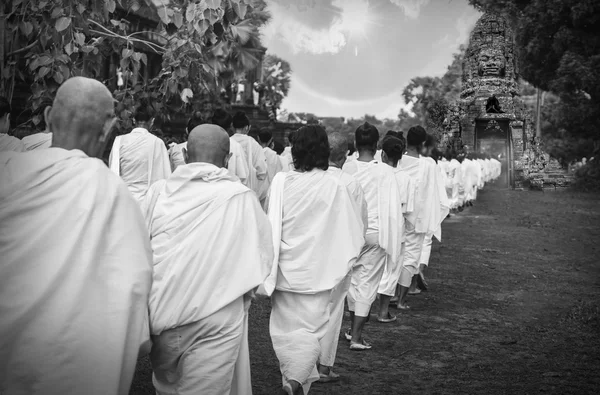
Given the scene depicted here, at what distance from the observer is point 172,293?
3.62 meters

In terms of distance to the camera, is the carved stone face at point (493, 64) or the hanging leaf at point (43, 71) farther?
the carved stone face at point (493, 64)

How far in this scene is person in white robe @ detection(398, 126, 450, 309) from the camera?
Result: 8.45 meters

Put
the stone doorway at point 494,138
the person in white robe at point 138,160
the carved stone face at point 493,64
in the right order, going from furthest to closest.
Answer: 1. the carved stone face at point 493,64
2. the stone doorway at point 494,138
3. the person in white robe at point 138,160

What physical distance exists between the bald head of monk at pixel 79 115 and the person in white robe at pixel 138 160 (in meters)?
5.00

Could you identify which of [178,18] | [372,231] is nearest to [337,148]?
[372,231]

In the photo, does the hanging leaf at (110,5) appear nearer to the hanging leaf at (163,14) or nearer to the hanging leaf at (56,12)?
the hanging leaf at (56,12)

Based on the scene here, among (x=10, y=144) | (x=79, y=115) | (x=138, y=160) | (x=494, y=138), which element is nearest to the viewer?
(x=79, y=115)

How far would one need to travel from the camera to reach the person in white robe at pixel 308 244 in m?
5.09

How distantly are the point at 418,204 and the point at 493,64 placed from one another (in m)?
35.8

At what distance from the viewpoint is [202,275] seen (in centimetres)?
368

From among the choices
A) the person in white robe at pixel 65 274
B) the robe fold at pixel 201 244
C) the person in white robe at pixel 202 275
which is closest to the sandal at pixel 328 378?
the person in white robe at pixel 202 275

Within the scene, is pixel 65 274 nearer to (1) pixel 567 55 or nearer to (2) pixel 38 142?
(2) pixel 38 142

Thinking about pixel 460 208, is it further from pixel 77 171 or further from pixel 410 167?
pixel 77 171

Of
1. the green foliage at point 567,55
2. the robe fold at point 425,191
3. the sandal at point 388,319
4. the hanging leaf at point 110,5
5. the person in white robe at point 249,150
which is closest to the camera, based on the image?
the hanging leaf at point 110,5
